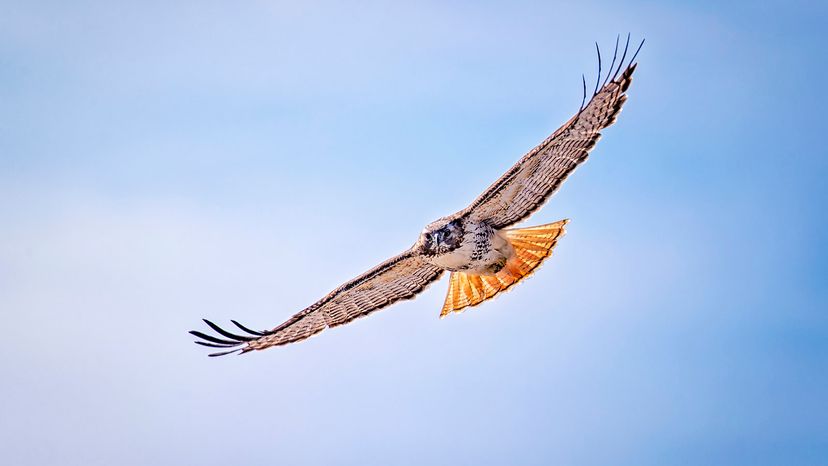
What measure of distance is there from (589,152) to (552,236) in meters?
1.37

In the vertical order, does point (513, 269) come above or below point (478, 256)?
above

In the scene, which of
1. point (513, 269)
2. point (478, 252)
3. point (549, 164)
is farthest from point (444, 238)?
point (549, 164)

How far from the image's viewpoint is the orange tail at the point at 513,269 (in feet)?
54.3

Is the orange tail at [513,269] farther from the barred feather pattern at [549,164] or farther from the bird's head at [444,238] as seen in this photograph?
the bird's head at [444,238]

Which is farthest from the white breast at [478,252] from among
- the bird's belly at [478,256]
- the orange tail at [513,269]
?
the orange tail at [513,269]

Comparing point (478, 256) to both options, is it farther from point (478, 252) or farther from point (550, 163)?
point (550, 163)

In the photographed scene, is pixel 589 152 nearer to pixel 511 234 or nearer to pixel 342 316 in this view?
pixel 511 234

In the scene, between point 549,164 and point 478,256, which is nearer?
point 549,164

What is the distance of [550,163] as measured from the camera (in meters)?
16.0

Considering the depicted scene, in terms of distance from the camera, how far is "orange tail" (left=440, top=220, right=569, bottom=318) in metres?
16.5

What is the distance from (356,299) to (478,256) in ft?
6.22

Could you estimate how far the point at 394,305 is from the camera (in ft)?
56.6

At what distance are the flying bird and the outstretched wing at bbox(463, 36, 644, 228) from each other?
0.04ft

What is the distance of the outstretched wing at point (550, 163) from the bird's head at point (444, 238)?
243mm
